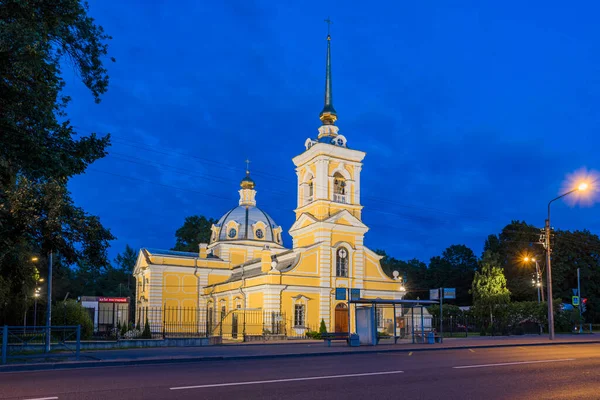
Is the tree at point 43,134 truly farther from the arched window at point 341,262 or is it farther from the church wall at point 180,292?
the church wall at point 180,292

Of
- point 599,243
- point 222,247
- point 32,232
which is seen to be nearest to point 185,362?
point 32,232

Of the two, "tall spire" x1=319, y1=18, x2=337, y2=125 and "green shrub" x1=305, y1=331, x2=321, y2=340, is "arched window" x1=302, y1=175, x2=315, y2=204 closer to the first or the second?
"tall spire" x1=319, y1=18, x2=337, y2=125

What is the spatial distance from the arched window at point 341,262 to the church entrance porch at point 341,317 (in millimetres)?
2481

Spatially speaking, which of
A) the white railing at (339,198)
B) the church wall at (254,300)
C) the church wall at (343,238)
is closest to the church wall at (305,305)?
the church wall at (254,300)

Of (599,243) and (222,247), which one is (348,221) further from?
(599,243)

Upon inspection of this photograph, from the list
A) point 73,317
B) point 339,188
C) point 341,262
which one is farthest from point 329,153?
point 73,317

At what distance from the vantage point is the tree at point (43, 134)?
14.0 metres

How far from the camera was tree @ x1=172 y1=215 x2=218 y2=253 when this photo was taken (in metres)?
79.0

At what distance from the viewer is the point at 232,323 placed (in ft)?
146

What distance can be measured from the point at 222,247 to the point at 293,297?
17.1 m

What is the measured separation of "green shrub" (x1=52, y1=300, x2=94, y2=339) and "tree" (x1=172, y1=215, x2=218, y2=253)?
50.5 meters

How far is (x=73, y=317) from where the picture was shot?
88.2 feet

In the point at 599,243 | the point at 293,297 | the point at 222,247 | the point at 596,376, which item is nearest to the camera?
the point at 596,376

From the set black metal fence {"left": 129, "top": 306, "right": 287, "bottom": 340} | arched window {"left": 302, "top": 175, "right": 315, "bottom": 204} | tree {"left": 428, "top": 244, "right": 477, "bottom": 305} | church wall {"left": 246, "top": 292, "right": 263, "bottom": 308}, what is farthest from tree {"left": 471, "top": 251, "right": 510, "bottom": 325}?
tree {"left": 428, "top": 244, "right": 477, "bottom": 305}
